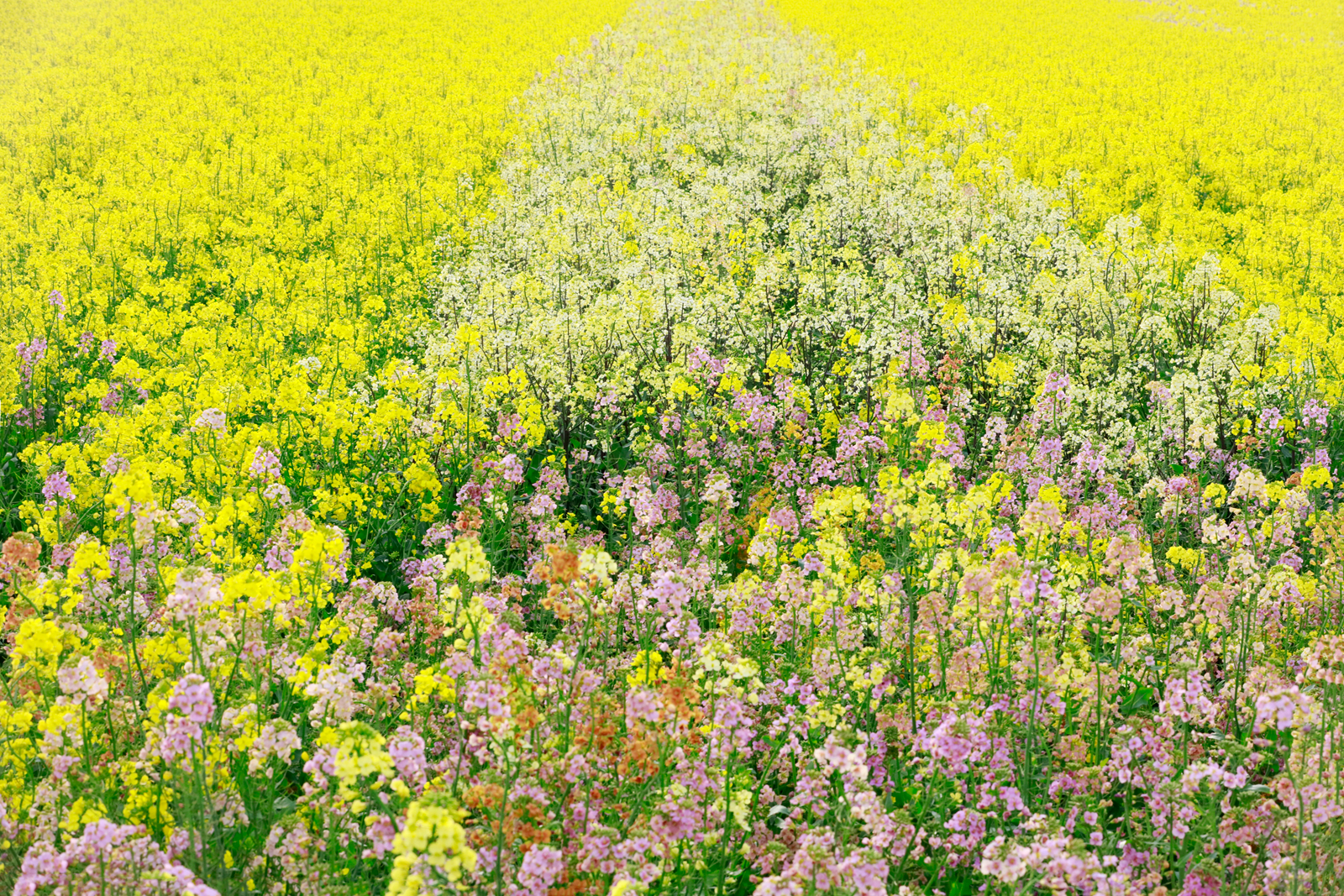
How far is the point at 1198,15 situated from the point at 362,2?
88.4 ft

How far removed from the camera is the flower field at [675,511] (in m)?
3.44

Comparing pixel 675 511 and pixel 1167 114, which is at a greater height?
pixel 1167 114

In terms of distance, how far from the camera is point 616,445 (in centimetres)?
784

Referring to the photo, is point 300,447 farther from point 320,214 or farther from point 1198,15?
point 1198,15

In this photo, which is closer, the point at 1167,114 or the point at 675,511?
the point at 675,511

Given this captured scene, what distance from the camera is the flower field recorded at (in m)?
3.44

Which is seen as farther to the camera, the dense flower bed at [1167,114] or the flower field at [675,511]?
the dense flower bed at [1167,114]

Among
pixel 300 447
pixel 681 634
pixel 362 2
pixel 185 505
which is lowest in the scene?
pixel 681 634

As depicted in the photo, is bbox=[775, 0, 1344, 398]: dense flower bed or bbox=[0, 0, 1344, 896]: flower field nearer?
bbox=[0, 0, 1344, 896]: flower field

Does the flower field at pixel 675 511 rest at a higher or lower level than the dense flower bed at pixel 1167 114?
lower

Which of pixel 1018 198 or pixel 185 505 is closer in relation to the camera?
pixel 185 505

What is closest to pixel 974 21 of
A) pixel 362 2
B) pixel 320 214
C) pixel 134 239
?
pixel 362 2

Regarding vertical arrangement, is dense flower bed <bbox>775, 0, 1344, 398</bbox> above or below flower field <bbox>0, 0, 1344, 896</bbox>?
above

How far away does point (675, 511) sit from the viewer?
6250 mm
